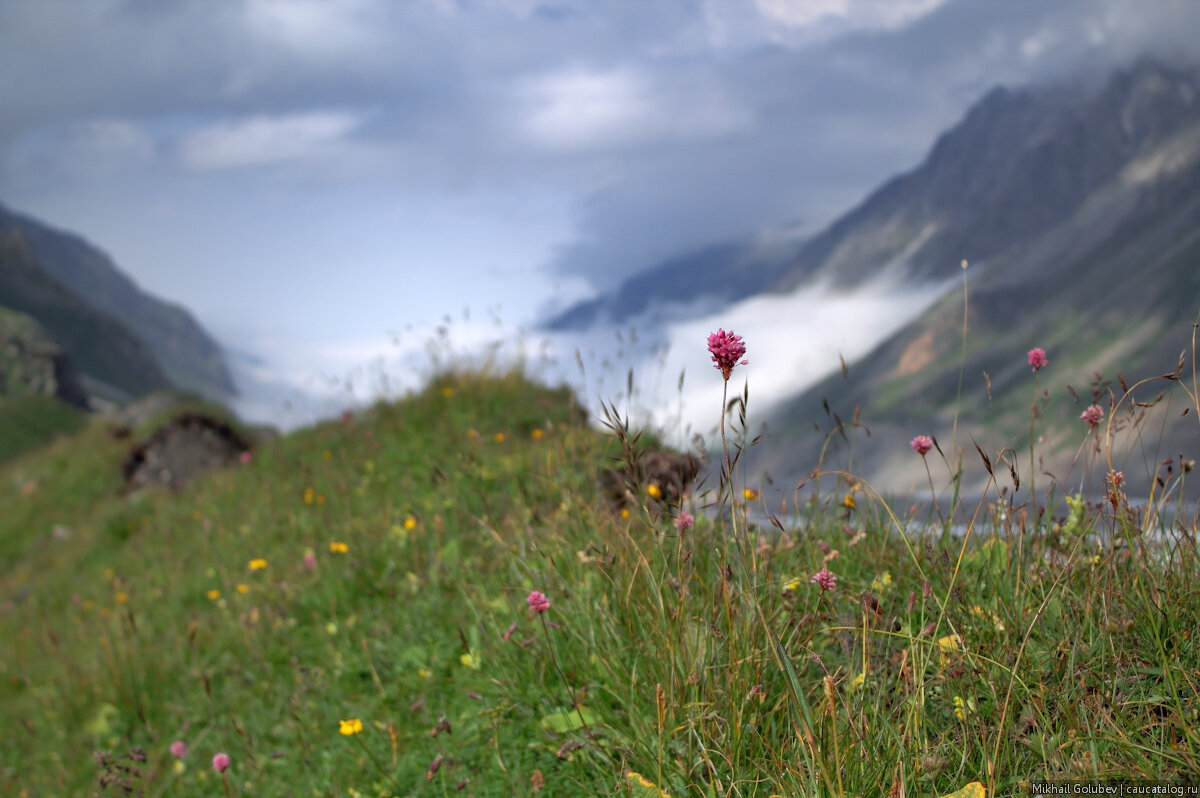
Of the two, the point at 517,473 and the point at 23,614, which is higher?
the point at 517,473

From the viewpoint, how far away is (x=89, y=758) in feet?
15.8

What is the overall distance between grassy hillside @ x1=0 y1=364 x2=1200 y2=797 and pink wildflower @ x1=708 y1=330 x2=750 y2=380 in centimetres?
28

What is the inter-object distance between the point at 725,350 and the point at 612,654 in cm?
132

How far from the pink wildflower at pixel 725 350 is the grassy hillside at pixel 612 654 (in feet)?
0.93

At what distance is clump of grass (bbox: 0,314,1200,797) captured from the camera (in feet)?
6.85

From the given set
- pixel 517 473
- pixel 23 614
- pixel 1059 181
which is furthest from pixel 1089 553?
pixel 1059 181

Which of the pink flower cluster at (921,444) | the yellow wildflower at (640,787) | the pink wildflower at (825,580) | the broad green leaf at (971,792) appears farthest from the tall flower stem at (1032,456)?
the yellow wildflower at (640,787)

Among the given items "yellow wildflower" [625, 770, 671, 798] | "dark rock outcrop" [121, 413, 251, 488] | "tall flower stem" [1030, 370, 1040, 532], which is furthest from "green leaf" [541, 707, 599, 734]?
"dark rock outcrop" [121, 413, 251, 488]

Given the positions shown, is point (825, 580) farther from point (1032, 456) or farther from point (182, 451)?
point (182, 451)

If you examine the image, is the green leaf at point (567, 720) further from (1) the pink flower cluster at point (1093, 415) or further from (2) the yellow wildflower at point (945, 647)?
(1) the pink flower cluster at point (1093, 415)

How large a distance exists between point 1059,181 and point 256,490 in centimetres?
12698

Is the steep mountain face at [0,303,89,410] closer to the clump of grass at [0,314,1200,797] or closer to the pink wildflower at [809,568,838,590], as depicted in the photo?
the clump of grass at [0,314,1200,797]

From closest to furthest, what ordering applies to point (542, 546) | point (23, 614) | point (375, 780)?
point (375, 780)
point (542, 546)
point (23, 614)

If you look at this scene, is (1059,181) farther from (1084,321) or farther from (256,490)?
(256,490)
